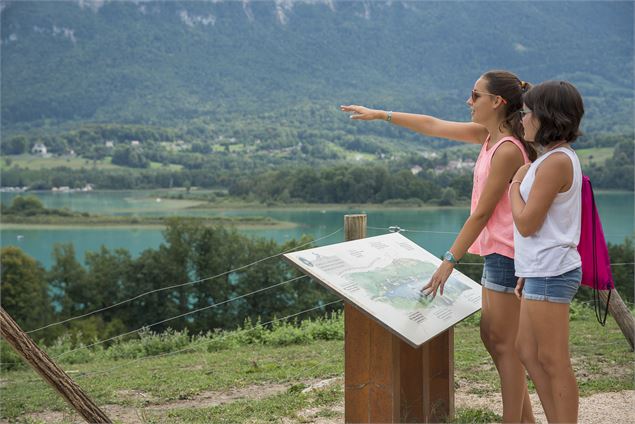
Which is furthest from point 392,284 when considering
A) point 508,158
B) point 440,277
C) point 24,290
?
point 24,290

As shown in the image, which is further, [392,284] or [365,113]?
[365,113]

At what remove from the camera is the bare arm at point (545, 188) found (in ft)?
9.12

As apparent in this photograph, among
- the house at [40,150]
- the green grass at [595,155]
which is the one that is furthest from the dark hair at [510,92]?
the house at [40,150]

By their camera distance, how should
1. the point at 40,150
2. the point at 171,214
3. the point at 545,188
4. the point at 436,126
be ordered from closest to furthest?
the point at 545,188, the point at 436,126, the point at 171,214, the point at 40,150

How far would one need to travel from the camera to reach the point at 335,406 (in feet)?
15.8

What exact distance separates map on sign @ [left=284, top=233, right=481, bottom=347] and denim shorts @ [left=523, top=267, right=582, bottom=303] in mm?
529

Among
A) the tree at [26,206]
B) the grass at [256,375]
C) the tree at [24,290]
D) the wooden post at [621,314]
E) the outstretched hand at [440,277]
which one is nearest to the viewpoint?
the outstretched hand at [440,277]

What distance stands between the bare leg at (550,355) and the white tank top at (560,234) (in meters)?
0.14

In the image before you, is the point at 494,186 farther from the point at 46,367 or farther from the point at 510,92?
the point at 46,367

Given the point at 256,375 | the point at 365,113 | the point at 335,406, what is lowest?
the point at 256,375

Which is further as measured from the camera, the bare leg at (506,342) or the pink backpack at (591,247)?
the bare leg at (506,342)

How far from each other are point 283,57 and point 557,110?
6705 inches

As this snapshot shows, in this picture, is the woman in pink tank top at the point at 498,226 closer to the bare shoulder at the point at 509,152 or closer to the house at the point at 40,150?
the bare shoulder at the point at 509,152

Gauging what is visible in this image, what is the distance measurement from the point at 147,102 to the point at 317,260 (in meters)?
150
